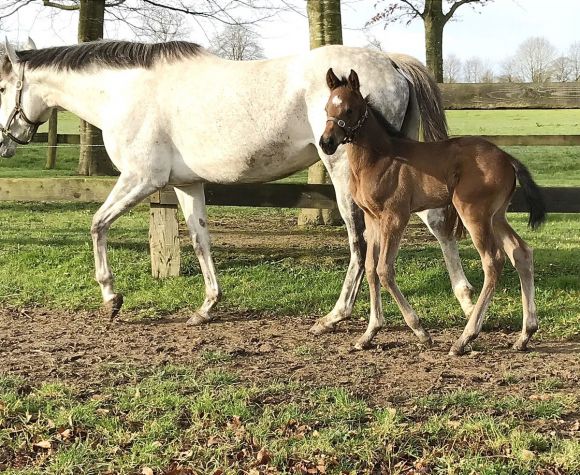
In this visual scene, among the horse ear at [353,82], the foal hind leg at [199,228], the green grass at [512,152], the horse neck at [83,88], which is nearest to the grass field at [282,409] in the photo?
the foal hind leg at [199,228]

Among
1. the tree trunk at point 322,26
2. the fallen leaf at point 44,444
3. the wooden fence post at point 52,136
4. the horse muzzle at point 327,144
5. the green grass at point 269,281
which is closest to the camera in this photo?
the fallen leaf at point 44,444

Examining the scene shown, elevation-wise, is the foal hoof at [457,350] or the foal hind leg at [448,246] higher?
the foal hind leg at [448,246]

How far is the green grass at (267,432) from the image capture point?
344 cm

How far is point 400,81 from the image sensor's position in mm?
5930

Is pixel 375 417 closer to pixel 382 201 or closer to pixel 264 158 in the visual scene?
pixel 382 201

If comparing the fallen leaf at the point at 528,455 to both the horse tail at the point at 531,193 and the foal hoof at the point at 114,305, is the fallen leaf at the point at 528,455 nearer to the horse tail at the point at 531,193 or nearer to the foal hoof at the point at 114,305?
the horse tail at the point at 531,193

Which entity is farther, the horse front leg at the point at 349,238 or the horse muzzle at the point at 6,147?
the horse muzzle at the point at 6,147

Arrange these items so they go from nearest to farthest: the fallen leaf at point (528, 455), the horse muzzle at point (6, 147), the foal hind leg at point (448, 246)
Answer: the fallen leaf at point (528, 455)
the foal hind leg at point (448, 246)
the horse muzzle at point (6, 147)

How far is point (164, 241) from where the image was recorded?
303 inches

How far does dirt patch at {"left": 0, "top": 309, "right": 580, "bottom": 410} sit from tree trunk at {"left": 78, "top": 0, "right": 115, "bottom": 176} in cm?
842

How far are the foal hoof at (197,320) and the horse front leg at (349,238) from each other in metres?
0.97

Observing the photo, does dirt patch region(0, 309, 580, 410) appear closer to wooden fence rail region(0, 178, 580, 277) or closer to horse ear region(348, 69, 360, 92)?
wooden fence rail region(0, 178, 580, 277)

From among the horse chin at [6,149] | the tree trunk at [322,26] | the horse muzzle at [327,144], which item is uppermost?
the tree trunk at [322,26]

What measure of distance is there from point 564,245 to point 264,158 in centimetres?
488
